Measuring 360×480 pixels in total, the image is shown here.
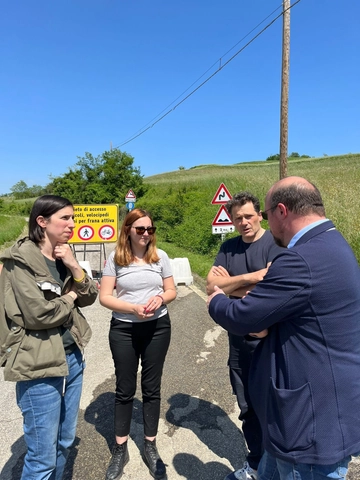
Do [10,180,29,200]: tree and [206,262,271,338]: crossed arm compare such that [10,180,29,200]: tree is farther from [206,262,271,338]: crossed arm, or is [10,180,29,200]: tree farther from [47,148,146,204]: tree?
[206,262,271,338]: crossed arm

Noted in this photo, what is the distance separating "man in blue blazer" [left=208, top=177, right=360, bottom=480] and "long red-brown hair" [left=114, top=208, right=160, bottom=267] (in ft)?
4.62

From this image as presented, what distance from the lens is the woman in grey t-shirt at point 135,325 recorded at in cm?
256

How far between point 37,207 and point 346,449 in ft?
6.47

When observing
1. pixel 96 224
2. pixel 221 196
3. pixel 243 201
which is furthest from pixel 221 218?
pixel 243 201

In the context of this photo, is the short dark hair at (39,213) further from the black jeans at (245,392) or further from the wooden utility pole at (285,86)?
the wooden utility pole at (285,86)

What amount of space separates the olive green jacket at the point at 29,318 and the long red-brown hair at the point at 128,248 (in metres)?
0.78

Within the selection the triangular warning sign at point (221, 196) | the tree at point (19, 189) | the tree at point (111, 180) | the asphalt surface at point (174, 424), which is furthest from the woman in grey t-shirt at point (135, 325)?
the tree at point (19, 189)

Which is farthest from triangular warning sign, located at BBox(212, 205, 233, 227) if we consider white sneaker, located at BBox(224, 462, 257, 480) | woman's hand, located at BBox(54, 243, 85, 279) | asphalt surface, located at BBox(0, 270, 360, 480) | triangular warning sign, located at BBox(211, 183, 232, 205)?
woman's hand, located at BBox(54, 243, 85, 279)

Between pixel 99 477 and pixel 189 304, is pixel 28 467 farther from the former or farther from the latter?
pixel 189 304

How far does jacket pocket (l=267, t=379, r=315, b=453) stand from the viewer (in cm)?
130

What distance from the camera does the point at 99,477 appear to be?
244 centimetres

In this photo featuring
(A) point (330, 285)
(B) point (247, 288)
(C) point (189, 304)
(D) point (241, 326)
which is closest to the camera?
(A) point (330, 285)

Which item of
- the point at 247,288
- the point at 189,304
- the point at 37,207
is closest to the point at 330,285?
the point at 247,288

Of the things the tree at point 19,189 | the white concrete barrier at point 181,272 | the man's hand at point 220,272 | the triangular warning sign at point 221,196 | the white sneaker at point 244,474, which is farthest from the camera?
the tree at point 19,189
